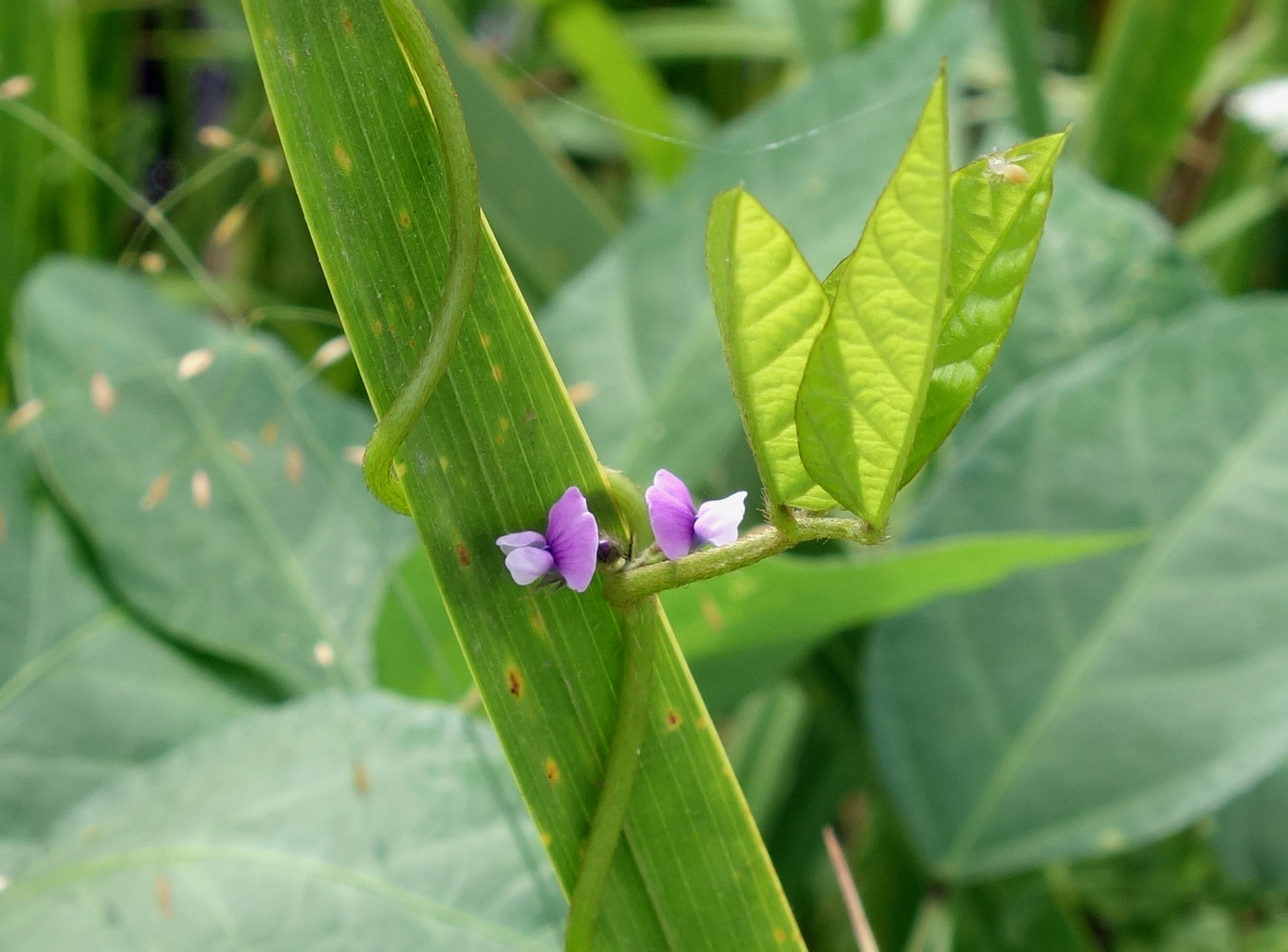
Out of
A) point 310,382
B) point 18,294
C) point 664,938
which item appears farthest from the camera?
point 18,294

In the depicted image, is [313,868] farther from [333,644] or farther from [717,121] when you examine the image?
[717,121]

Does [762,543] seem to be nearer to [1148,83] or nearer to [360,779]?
[360,779]

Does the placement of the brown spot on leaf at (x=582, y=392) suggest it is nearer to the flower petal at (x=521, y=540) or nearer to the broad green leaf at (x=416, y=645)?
the broad green leaf at (x=416, y=645)

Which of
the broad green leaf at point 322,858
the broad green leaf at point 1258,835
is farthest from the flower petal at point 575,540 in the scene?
the broad green leaf at point 1258,835

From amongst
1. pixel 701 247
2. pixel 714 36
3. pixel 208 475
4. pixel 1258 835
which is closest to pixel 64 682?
pixel 208 475

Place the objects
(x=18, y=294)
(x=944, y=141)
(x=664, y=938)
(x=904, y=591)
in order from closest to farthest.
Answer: (x=944, y=141) → (x=664, y=938) → (x=904, y=591) → (x=18, y=294)

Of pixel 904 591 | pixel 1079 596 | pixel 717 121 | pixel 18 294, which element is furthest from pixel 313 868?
pixel 717 121
